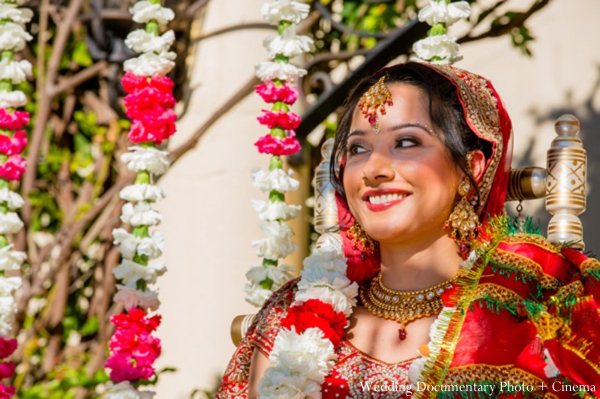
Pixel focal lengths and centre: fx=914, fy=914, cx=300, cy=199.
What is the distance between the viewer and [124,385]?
2.92 metres

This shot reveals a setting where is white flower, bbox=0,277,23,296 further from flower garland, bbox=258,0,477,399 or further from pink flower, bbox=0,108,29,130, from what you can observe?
flower garland, bbox=258,0,477,399

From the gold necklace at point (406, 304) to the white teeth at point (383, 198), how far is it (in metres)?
0.25

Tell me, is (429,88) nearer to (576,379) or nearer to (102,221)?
(576,379)

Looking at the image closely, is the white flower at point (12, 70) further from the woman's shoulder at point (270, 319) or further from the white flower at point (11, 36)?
the woman's shoulder at point (270, 319)

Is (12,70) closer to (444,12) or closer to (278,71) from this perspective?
(278,71)

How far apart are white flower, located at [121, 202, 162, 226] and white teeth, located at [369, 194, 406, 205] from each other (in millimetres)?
1010

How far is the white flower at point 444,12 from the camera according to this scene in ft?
10.0

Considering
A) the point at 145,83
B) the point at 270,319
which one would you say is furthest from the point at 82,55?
the point at 270,319

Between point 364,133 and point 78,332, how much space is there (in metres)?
2.41

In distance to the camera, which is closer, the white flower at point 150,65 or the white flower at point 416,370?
the white flower at point 416,370

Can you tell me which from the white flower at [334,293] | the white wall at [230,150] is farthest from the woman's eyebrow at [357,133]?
the white wall at [230,150]

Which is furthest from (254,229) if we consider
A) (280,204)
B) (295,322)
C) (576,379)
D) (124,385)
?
(576,379)

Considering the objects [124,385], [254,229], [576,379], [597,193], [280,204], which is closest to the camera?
[576,379]

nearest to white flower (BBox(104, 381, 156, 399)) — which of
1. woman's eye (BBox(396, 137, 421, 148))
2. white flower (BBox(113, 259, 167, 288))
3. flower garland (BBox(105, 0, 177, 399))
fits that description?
flower garland (BBox(105, 0, 177, 399))
